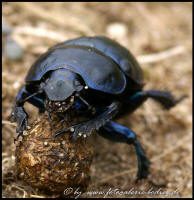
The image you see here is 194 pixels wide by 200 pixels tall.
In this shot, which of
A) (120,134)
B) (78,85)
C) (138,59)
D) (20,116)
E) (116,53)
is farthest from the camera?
(138,59)

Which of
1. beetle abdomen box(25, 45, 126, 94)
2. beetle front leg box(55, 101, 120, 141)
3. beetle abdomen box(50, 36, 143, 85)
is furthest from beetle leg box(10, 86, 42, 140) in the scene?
beetle abdomen box(50, 36, 143, 85)

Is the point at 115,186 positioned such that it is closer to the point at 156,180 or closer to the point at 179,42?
the point at 156,180

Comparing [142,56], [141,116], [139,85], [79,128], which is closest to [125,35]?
[142,56]

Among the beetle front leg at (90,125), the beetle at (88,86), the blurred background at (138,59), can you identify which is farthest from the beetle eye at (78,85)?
the blurred background at (138,59)

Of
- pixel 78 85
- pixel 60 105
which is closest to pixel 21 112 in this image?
pixel 60 105

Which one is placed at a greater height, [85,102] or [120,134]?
[85,102]

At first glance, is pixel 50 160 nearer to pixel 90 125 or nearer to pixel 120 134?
pixel 90 125

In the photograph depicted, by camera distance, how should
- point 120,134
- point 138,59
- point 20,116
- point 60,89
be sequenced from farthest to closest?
point 138,59 < point 120,134 < point 20,116 < point 60,89
